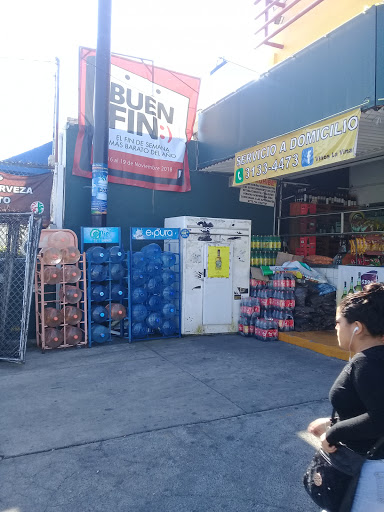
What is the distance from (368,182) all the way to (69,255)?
27.0 feet

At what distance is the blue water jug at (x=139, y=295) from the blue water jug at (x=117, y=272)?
1.34 ft

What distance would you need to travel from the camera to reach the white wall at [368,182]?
11.0m

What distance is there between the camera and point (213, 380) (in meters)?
5.71

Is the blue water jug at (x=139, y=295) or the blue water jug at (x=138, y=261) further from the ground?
the blue water jug at (x=138, y=261)

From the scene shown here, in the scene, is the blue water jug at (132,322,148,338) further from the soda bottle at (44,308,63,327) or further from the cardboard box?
the cardboard box

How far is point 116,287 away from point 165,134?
12.4 ft

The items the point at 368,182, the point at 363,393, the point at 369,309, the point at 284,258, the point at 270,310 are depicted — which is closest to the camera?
the point at 363,393

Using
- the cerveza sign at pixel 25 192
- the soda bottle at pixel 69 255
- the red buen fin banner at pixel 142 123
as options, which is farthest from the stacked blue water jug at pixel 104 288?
the red buen fin banner at pixel 142 123

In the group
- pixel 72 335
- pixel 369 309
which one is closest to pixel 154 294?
pixel 72 335

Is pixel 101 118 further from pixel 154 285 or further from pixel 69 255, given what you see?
pixel 154 285

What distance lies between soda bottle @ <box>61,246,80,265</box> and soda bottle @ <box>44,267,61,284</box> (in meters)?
0.23

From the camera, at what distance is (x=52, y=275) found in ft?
24.6

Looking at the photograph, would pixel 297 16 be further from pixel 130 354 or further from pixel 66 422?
pixel 66 422

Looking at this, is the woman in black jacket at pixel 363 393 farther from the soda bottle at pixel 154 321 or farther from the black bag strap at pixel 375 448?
the soda bottle at pixel 154 321
